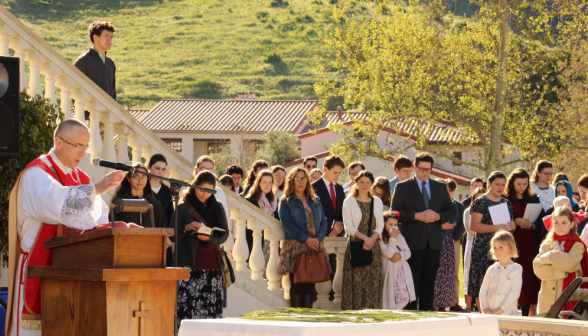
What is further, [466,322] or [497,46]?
[497,46]

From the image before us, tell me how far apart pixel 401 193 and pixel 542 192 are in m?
2.13

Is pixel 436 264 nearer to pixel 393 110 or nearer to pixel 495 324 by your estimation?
pixel 495 324

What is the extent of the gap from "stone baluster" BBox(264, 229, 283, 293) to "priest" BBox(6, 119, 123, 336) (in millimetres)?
3941

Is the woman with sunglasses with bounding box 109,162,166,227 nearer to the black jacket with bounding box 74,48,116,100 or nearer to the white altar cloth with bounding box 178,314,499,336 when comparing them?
the black jacket with bounding box 74,48,116,100

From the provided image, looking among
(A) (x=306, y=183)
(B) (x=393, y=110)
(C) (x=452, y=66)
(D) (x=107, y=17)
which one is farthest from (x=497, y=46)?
(D) (x=107, y=17)

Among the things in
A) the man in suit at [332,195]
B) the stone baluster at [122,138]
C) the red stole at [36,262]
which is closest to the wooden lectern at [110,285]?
the red stole at [36,262]

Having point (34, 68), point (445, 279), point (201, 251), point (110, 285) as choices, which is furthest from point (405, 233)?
point (110, 285)

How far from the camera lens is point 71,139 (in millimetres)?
4316

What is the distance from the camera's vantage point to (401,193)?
28.0ft

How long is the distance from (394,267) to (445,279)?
1.13 m

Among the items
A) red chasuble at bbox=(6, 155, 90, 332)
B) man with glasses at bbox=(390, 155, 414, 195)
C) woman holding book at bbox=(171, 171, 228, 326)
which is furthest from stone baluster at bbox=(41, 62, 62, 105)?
man with glasses at bbox=(390, 155, 414, 195)

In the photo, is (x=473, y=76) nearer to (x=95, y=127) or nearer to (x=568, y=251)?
(x=568, y=251)

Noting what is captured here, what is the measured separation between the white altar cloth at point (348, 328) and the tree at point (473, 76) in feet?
70.9

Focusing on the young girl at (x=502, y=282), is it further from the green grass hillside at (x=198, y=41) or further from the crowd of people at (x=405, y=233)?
the green grass hillside at (x=198, y=41)
